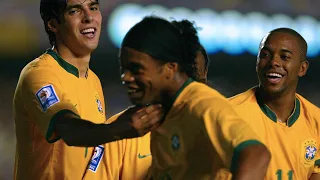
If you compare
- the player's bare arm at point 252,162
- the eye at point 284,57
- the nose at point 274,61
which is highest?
the eye at point 284,57

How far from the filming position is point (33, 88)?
402 cm

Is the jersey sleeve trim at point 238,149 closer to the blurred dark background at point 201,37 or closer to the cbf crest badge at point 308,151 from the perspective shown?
Answer: the cbf crest badge at point 308,151

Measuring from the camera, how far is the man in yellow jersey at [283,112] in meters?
4.42

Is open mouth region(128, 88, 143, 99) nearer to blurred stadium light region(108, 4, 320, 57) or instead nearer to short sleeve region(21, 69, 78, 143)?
short sleeve region(21, 69, 78, 143)

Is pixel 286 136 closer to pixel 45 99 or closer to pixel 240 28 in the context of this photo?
pixel 45 99

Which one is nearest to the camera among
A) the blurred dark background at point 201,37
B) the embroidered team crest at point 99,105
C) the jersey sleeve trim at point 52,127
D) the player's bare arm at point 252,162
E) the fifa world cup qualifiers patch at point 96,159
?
the player's bare arm at point 252,162

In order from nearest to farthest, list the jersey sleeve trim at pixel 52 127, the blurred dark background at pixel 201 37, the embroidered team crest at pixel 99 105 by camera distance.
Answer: the jersey sleeve trim at pixel 52 127 → the embroidered team crest at pixel 99 105 → the blurred dark background at pixel 201 37

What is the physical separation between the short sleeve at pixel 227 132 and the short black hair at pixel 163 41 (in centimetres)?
36

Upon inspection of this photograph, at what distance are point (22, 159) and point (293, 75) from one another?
152 cm

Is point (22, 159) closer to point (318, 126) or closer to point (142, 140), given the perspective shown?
point (142, 140)

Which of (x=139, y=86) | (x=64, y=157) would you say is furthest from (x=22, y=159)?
(x=139, y=86)

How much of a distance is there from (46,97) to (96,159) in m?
0.54

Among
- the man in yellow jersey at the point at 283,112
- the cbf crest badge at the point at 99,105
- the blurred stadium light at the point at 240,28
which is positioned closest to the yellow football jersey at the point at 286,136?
the man in yellow jersey at the point at 283,112

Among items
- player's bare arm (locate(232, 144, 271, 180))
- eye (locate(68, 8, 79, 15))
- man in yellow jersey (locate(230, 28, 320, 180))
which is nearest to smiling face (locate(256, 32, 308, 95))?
man in yellow jersey (locate(230, 28, 320, 180))
